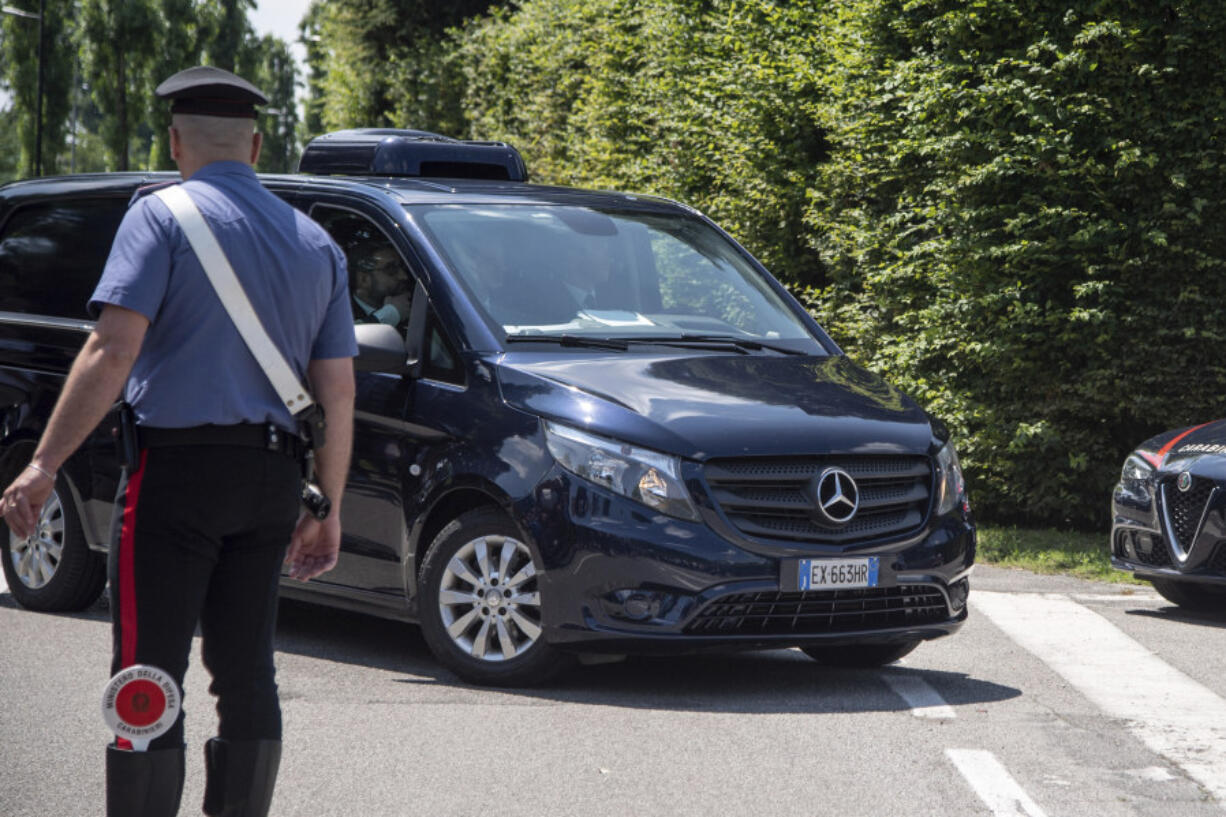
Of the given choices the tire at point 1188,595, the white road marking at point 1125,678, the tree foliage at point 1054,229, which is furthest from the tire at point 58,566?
the tree foliage at point 1054,229

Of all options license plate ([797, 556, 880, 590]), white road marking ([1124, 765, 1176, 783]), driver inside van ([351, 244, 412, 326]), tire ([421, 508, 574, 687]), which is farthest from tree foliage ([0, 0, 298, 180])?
white road marking ([1124, 765, 1176, 783])

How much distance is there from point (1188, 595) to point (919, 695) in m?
3.30

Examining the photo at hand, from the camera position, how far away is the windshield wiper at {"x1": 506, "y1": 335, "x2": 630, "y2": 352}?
23.0 ft

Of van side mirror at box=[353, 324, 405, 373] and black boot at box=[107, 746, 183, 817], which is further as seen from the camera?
van side mirror at box=[353, 324, 405, 373]

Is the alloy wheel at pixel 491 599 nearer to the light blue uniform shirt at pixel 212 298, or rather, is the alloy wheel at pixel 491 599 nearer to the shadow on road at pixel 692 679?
Result: the shadow on road at pixel 692 679

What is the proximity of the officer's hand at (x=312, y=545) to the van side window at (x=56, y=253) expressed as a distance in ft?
15.0

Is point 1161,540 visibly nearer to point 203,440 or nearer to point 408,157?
point 408,157

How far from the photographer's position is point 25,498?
378 cm

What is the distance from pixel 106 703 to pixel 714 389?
3.40 m

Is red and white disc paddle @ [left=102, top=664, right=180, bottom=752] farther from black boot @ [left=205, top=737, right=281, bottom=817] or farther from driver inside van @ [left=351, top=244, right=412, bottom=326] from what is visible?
driver inside van @ [left=351, top=244, right=412, bottom=326]

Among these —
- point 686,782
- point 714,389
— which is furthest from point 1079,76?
point 686,782

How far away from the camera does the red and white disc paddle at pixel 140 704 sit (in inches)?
147

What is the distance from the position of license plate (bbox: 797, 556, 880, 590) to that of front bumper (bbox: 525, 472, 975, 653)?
29mm

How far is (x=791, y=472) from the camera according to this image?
6.45 meters
